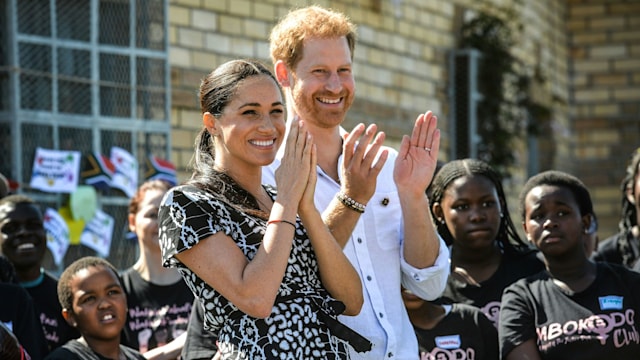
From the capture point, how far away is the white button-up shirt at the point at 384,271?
3.97 m

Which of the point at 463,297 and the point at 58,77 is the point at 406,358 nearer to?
the point at 463,297

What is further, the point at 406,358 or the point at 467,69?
the point at 467,69

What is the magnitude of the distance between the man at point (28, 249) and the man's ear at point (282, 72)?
1.88 meters

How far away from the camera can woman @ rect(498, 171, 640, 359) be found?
15.4 feet

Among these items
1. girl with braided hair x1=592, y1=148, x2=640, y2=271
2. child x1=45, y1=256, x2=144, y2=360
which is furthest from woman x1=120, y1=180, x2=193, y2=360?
girl with braided hair x1=592, y1=148, x2=640, y2=271

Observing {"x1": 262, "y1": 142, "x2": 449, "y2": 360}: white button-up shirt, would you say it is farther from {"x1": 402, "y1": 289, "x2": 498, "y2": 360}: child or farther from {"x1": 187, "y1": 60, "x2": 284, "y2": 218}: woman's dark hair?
{"x1": 402, "y1": 289, "x2": 498, "y2": 360}: child

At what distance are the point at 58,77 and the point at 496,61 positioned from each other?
664cm

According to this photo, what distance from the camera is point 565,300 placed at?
4.82 metres

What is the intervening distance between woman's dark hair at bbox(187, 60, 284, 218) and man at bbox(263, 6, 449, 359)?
1.13 ft

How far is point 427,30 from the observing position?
42.1 feet

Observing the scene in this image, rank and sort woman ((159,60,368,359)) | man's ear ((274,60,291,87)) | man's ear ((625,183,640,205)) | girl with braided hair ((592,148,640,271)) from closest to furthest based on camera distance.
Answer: woman ((159,60,368,359)), man's ear ((274,60,291,87)), girl with braided hair ((592,148,640,271)), man's ear ((625,183,640,205))

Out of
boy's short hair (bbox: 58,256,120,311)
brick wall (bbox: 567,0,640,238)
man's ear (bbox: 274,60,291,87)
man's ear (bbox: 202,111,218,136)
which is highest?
brick wall (bbox: 567,0,640,238)

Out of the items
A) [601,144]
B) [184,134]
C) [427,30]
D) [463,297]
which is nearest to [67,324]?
[463,297]

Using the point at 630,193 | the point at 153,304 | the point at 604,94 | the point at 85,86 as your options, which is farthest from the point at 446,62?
the point at 153,304
